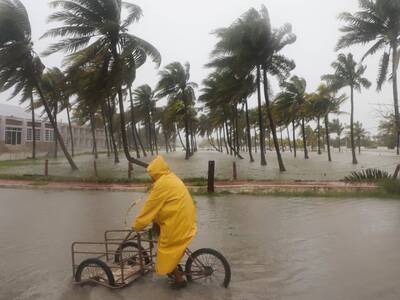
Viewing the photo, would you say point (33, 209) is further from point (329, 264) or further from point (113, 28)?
point (113, 28)

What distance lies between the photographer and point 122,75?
2288cm

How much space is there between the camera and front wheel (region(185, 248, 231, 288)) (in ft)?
19.4

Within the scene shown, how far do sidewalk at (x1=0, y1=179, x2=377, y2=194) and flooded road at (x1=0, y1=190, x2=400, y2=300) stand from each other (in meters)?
2.37

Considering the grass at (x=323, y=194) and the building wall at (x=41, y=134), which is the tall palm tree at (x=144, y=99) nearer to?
the building wall at (x=41, y=134)

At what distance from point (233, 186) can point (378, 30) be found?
39.9ft

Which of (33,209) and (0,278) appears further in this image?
(33,209)

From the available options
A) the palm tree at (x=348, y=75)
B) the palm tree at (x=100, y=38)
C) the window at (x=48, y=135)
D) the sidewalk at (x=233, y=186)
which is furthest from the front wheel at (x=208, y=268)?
the window at (x=48, y=135)

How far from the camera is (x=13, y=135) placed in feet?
208

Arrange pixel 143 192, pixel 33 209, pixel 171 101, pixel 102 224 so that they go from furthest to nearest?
1. pixel 171 101
2. pixel 143 192
3. pixel 33 209
4. pixel 102 224

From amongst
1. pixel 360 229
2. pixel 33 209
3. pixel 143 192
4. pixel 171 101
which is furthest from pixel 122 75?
pixel 171 101

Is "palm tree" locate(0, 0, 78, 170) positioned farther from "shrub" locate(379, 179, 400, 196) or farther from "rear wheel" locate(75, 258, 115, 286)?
"rear wheel" locate(75, 258, 115, 286)

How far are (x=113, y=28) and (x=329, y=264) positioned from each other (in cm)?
1827

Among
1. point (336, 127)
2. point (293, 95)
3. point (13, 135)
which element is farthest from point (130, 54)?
point (336, 127)

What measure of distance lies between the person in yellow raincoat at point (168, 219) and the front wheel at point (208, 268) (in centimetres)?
42
